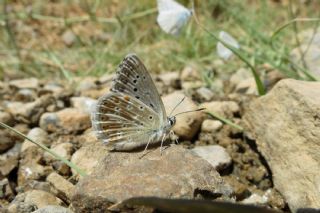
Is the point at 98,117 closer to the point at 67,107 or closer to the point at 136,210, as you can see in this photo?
the point at 136,210

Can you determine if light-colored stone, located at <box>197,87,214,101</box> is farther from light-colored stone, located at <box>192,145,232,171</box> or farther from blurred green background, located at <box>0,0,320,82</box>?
light-colored stone, located at <box>192,145,232,171</box>

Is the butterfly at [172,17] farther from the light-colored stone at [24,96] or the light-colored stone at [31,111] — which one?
the light-colored stone at [24,96]

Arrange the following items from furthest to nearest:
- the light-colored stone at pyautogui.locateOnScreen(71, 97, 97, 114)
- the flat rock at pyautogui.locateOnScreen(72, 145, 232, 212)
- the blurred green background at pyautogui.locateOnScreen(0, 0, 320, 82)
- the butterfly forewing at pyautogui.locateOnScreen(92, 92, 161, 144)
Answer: the blurred green background at pyautogui.locateOnScreen(0, 0, 320, 82), the light-colored stone at pyautogui.locateOnScreen(71, 97, 97, 114), the butterfly forewing at pyautogui.locateOnScreen(92, 92, 161, 144), the flat rock at pyautogui.locateOnScreen(72, 145, 232, 212)

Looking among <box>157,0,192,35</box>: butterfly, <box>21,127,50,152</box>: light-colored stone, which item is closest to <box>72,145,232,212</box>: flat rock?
<box>21,127,50,152</box>: light-colored stone

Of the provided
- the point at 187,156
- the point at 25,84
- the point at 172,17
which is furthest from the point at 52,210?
the point at 25,84

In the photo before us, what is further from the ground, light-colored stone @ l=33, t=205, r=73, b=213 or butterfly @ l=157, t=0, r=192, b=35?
butterfly @ l=157, t=0, r=192, b=35

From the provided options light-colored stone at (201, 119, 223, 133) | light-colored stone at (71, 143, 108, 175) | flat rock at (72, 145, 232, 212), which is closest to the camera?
flat rock at (72, 145, 232, 212)

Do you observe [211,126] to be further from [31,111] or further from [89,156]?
[31,111]

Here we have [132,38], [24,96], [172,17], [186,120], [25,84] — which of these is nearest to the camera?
[186,120]
